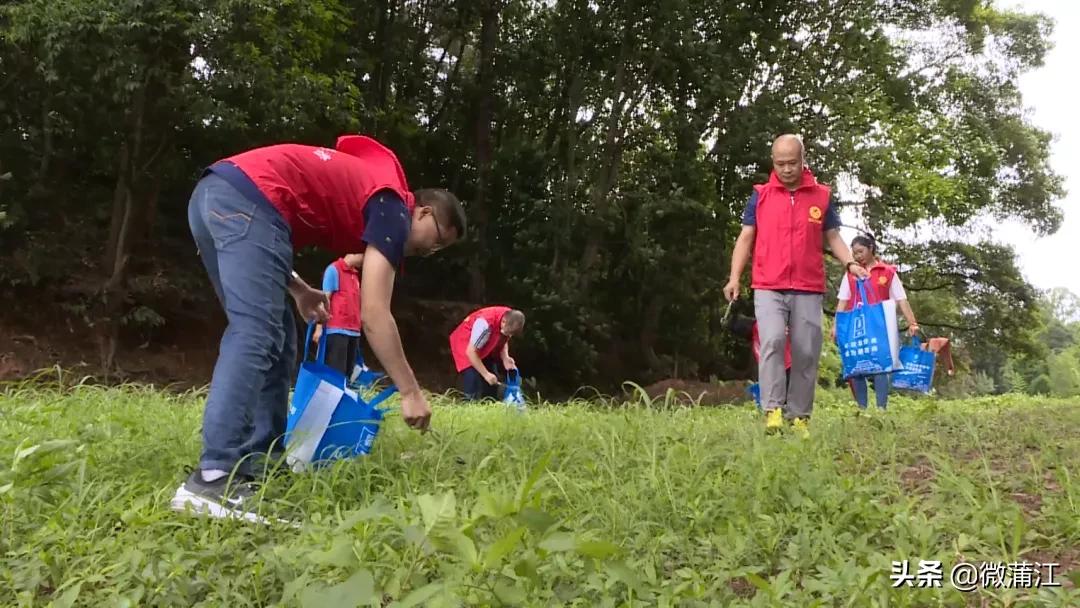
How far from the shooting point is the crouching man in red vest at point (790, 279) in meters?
4.15

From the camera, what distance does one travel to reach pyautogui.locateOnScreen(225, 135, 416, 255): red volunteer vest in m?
2.58

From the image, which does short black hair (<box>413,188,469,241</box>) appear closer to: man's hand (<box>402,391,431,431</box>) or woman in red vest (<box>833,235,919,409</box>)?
man's hand (<box>402,391,431,431</box>)

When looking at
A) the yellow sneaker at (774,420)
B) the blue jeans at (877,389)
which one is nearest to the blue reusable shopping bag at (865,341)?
the blue jeans at (877,389)

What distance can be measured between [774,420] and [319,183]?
2.44 metres

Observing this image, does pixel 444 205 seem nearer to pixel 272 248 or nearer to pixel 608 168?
pixel 272 248

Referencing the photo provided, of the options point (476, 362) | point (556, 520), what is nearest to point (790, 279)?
point (556, 520)

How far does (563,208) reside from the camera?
13.9 m

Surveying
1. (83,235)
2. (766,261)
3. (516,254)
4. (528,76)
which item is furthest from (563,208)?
(766,261)

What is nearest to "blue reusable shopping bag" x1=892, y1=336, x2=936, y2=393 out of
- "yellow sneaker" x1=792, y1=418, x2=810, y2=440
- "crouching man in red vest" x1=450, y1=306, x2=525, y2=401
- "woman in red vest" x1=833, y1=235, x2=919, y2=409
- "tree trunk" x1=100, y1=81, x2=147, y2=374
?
"woman in red vest" x1=833, y1=235, x2=919, y2=409

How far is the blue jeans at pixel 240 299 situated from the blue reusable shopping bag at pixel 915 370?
6095mm

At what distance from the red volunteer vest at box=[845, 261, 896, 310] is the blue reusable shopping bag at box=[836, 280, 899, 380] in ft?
0.16

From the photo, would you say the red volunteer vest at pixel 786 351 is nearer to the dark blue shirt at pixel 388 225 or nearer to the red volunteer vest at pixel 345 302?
the dark blue shirt at pixel 388 225

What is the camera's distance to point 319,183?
2.63 metres

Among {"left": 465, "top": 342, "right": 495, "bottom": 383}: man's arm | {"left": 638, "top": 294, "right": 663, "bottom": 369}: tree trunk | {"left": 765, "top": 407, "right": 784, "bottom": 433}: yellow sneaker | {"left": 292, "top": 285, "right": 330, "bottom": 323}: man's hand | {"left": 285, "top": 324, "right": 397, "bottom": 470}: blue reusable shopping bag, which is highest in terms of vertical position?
{"left": 292, "top": 285, "right": 330, "bottom": 323}: man's hand
